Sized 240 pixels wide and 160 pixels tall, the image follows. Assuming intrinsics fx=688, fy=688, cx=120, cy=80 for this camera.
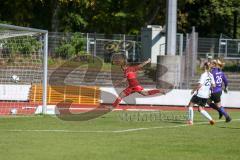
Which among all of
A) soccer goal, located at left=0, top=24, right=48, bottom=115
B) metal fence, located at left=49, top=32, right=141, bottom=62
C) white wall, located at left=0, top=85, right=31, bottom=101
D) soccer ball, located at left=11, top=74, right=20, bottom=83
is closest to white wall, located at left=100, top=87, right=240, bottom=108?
soccer goal, located at left=0, top=24, right=48, bottom=115

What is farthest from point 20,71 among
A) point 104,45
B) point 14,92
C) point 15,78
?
point 104,45

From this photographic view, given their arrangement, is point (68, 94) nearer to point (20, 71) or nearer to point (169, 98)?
point (20, 71)

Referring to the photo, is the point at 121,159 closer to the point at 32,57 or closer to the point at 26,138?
the point at 26,138

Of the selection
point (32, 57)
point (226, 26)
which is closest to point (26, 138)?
point (32, 57)

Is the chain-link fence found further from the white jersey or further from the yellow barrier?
the white jersey

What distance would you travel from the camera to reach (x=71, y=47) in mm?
39438

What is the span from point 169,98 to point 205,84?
40.0 ft

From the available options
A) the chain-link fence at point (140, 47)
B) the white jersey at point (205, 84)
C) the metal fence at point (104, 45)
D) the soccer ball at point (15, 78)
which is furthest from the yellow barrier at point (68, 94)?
the white jersey at point (205, 84)

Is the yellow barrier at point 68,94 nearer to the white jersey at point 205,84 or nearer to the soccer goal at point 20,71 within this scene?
the soccer goal at point 20,71

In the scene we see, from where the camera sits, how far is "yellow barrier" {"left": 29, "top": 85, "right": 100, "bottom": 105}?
28922 mm

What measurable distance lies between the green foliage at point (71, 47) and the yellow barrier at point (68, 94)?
27.1ft

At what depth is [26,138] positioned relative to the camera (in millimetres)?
14633

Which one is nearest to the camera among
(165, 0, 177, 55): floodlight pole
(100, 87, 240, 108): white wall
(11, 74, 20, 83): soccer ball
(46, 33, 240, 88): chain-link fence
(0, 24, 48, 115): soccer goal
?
(0, 24, 48, 115): soccer goal

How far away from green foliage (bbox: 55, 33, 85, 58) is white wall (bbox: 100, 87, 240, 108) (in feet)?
28.6
